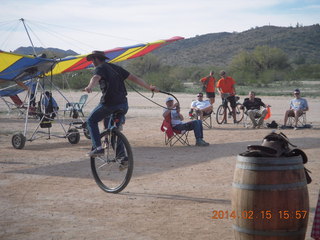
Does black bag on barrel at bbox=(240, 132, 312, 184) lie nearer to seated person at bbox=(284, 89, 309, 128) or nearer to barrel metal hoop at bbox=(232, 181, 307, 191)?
barrel metal hoop at bbox=(232, 181, 307, 191)

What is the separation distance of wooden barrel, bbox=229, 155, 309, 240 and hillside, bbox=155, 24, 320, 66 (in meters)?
72.6

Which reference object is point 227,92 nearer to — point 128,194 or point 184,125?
point 184,125

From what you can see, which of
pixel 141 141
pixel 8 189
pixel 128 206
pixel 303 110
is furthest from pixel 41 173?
pixel 303 110

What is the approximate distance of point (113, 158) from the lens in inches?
262

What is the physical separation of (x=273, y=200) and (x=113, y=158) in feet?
10.1

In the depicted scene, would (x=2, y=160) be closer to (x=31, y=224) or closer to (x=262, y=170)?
(x=31, y=224)

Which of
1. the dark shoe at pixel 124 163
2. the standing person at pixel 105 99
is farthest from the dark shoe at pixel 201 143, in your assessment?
the dark shoe at pixel 124 163

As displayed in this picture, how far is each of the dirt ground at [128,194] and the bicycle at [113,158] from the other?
6.2 inches

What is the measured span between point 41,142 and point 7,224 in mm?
7339

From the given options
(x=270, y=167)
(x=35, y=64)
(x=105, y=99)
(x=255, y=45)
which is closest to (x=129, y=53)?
(x=35, y=64)

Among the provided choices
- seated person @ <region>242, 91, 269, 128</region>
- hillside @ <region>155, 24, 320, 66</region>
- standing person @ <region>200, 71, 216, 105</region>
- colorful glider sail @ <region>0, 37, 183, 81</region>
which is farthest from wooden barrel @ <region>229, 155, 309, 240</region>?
hillside @ <region>155, 24, 320, 66</region>

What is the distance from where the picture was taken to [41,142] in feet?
40.5

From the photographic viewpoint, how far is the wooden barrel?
12.9ft

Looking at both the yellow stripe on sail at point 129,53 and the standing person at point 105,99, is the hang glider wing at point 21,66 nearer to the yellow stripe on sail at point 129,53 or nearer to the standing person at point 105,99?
the yellow stripe on sail at point 129,53
